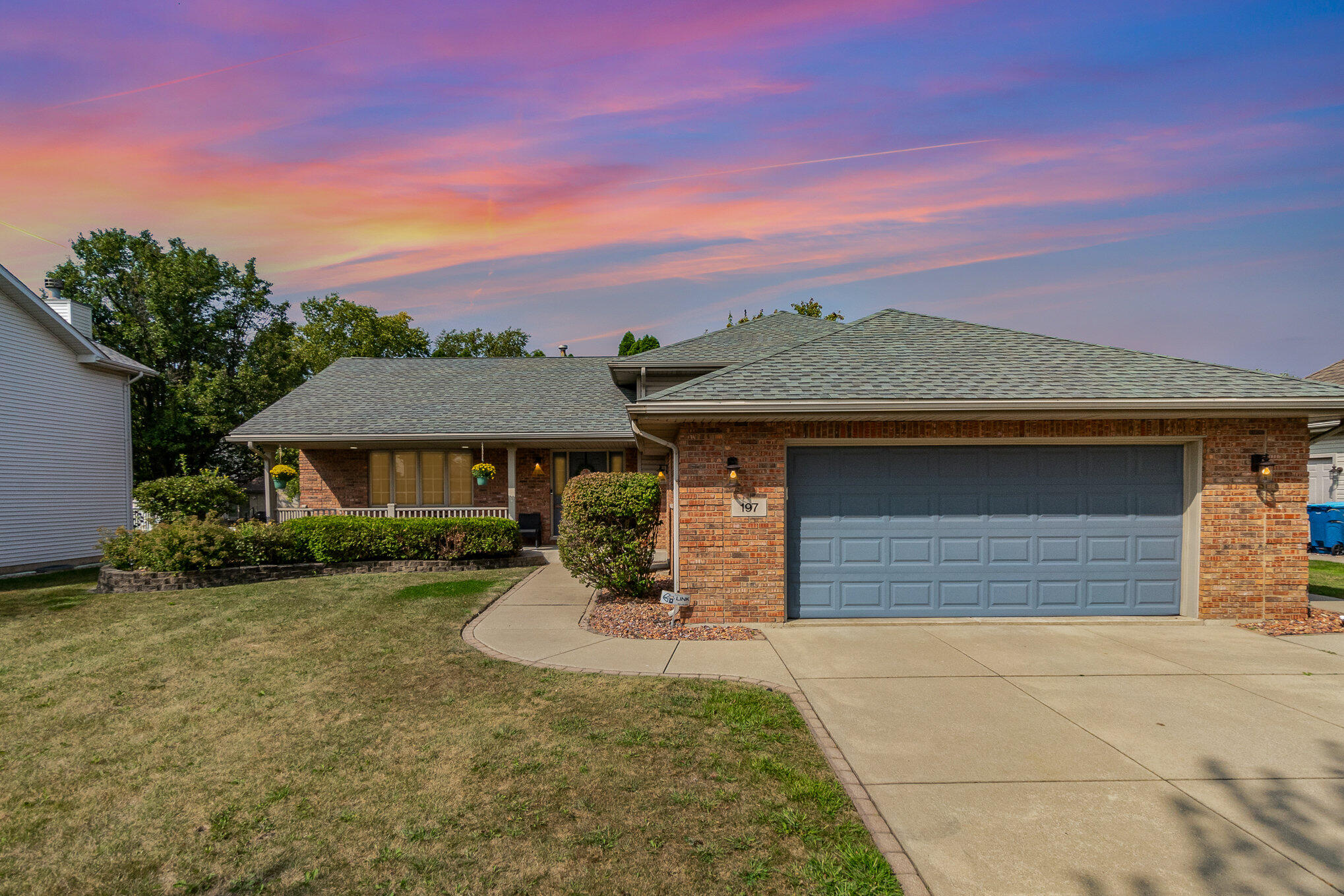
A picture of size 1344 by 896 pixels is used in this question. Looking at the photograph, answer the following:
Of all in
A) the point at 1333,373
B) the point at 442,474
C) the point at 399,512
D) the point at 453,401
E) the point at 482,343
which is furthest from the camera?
the point at 482,343

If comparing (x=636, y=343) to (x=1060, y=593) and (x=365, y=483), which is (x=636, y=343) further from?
(x=1060, y=593)

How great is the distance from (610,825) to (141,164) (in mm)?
12566

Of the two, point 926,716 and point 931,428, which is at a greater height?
point 931,428

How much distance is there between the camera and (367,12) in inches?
329

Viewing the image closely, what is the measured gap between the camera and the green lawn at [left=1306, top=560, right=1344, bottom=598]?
33.1ft

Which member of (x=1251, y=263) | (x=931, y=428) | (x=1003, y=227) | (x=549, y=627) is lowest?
(x=549, y=627)

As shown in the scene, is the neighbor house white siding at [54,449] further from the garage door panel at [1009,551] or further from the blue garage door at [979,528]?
the garage door panel at [1009,551]

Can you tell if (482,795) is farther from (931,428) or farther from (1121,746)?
(931,428)

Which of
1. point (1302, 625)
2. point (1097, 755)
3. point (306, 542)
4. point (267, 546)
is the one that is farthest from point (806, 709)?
point (267, 546)

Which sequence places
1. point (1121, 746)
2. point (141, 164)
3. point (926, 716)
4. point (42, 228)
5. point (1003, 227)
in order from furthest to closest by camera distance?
point (42, 228)
point (1003, 227)
point (141, 164)
point (926, 716)
point (1121, 746)

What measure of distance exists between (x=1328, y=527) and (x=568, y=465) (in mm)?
19111

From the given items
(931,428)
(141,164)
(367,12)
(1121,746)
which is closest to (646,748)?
(1121,746)

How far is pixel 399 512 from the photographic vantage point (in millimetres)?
15781

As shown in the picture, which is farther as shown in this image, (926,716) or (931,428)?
(931,428)
